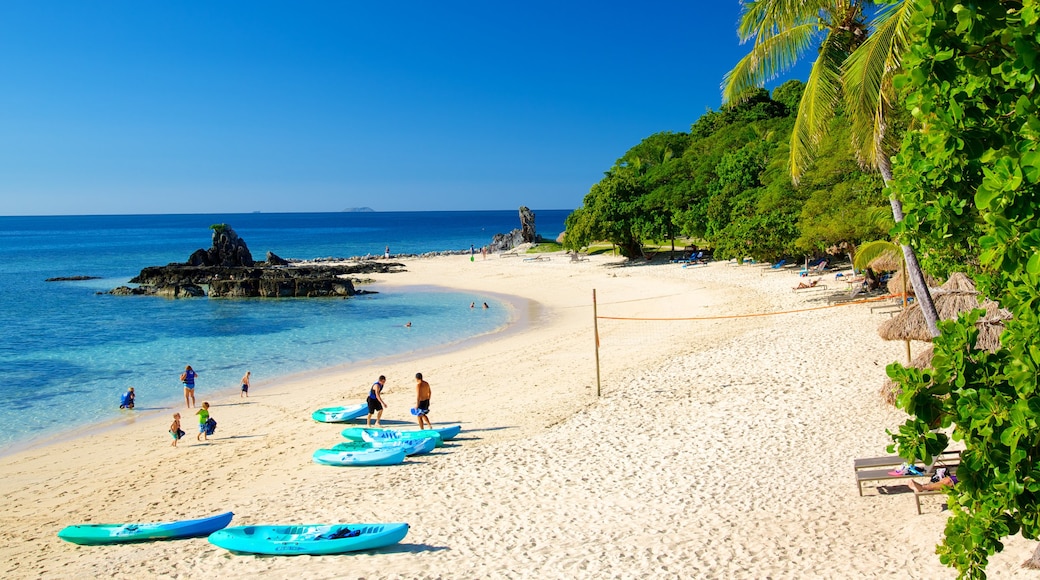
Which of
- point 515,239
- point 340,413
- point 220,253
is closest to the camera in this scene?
point 340,413

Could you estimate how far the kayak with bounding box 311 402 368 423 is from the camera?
584 inches

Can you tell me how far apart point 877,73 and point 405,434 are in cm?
920

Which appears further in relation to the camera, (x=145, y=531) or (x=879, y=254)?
(x=879, y=254)

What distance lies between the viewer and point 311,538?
815 centimetres

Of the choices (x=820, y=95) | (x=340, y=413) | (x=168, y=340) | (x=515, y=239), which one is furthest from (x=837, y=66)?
(x=515, y=239)

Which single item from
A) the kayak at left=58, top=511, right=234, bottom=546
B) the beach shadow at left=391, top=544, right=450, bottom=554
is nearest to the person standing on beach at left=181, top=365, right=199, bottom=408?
the kayak at left=58, top=511, right=234, bottom=546

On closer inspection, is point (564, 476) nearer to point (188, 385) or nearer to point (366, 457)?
point (366, 457)

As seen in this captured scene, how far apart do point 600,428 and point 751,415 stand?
8.61 feet

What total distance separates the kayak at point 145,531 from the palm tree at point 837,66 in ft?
31.0

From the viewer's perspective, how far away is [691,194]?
141 feet

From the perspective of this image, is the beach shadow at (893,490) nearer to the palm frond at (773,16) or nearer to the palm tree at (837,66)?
the palm tree at (837,66)

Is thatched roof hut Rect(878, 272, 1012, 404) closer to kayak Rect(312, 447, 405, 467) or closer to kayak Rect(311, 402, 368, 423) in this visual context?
kayak Rect(312, 447, 405, 467)

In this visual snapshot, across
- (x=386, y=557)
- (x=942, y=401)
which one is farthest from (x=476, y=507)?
(x=942, y=401)

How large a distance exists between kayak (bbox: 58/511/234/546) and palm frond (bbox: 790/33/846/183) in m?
9.65
